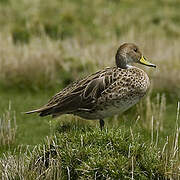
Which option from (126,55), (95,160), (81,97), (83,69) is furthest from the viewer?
(83,69)

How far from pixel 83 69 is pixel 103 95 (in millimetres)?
4892

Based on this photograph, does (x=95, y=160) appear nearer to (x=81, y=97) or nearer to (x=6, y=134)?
(x=81, y=97)

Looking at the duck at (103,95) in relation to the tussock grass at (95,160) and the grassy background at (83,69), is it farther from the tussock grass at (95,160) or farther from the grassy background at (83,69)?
the tussock grass at (95,160)

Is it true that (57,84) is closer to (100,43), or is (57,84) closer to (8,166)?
(100,43)

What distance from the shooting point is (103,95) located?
6.56 metres

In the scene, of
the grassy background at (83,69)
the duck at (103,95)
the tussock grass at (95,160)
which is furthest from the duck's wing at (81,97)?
the tussock grass at (95,160)

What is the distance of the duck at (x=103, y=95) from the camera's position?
6.54 metres

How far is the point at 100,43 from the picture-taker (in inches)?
544

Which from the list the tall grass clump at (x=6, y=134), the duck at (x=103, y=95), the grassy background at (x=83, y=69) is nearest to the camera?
the grassy background at (x=83, y=69)

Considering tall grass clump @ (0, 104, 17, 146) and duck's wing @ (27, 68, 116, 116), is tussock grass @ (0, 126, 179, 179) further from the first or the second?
tall grass clump @ (0, 104, 17, 146)

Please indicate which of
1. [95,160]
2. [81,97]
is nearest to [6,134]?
[81,97]

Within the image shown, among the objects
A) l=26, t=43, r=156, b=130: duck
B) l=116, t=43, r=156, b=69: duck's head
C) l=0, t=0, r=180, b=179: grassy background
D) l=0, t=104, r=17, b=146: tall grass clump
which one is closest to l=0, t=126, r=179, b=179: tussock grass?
l=0, t=0, r=180, b=179: grassy background

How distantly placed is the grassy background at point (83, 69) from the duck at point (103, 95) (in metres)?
0.21

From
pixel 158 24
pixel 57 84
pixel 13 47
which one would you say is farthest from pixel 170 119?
pixel 158 24
